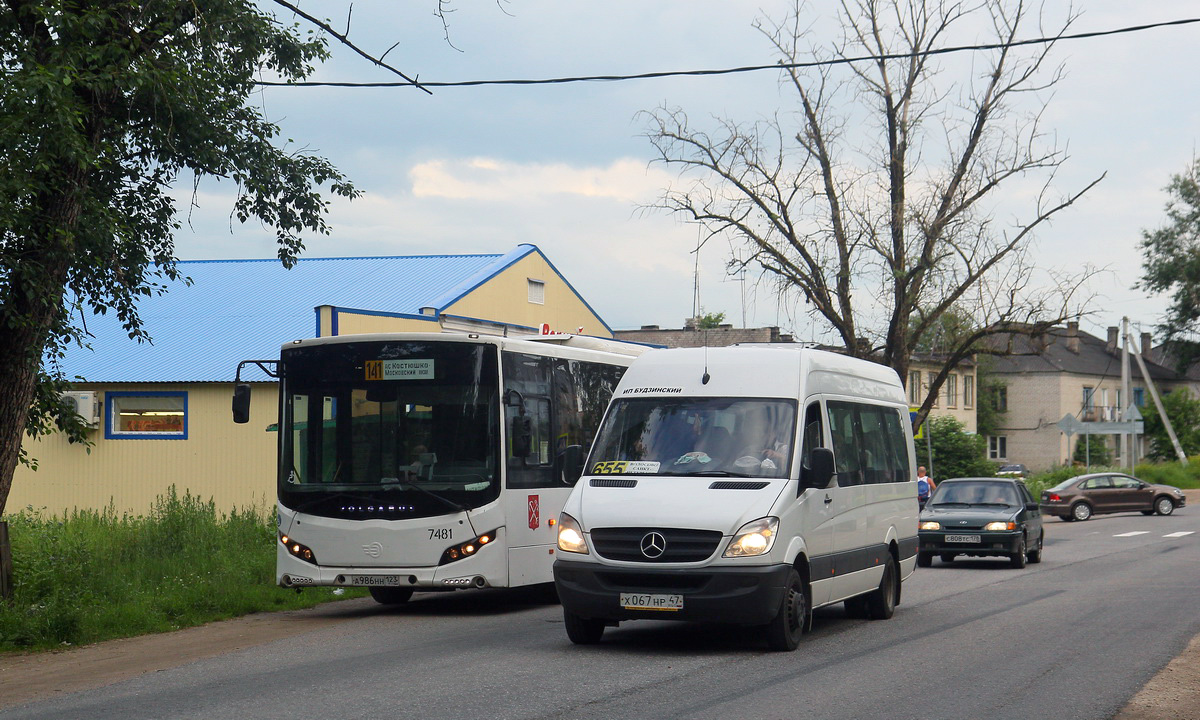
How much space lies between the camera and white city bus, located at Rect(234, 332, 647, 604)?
1347cm

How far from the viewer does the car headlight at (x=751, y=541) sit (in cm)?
1022

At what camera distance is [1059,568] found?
2175cm

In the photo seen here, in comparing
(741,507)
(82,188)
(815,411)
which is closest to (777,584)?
(741,507)

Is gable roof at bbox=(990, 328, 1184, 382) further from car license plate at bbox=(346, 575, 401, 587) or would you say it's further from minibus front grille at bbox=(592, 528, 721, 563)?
minibus front grille at bbox=(592, 528, 721, 563)

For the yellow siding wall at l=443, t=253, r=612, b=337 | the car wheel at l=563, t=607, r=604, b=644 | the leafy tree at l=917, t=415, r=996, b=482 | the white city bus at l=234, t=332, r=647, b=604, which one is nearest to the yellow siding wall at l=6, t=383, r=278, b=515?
the yellow siding wall at l=443, t=253, r=612, b=337

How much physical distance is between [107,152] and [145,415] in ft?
54.5

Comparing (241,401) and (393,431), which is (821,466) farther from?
(241,401)

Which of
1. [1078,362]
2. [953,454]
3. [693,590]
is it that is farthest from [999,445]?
[693,590]

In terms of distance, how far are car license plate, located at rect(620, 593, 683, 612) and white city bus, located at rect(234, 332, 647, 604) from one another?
3145 millimetres

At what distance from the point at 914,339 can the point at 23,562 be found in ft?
70.4

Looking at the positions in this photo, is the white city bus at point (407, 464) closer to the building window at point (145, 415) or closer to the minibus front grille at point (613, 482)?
the minibus front grille at point (613, 482)

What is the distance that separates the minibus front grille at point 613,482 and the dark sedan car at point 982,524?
12371 mm

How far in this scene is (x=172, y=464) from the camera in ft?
96.3

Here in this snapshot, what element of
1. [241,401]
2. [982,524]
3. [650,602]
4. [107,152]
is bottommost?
[982,524]
